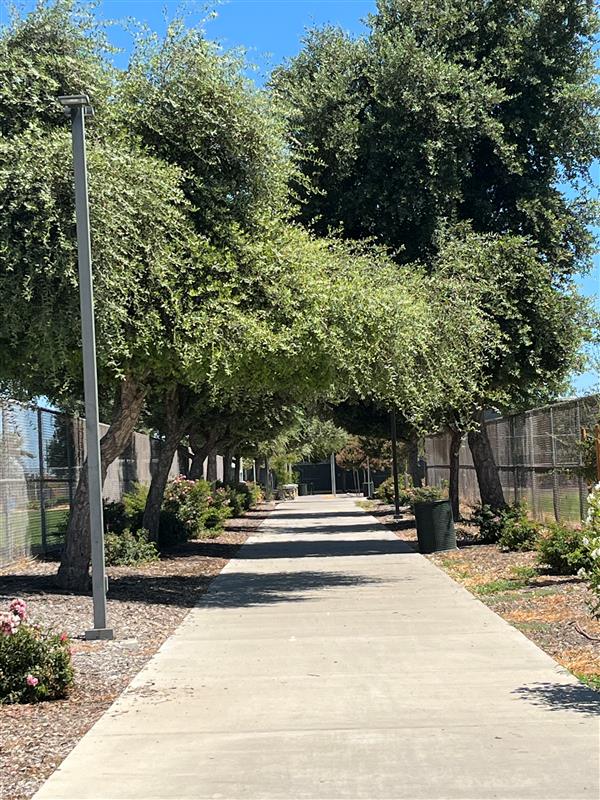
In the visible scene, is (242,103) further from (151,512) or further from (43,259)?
(151,512)

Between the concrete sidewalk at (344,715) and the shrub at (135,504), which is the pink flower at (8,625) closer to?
the concrete sidewalk at (344,715)

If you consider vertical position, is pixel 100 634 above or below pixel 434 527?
below

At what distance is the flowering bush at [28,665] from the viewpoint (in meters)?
8.46

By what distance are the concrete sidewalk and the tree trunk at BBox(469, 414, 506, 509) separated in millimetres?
10793

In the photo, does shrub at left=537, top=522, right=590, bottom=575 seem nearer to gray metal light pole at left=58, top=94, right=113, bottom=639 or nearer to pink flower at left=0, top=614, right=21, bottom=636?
gray metal light pole at left=58, top=94, right=113, bottom=639

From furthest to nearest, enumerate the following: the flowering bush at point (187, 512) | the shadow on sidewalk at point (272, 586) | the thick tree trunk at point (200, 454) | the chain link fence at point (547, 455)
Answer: the thick tree trunk at point (200, 454), the flowering bush at point (187, 512), the chain link fence at point (547, 455), the shadow on sidewalk at point (272, 586)

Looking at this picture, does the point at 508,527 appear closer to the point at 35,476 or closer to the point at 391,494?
the point at 35,476

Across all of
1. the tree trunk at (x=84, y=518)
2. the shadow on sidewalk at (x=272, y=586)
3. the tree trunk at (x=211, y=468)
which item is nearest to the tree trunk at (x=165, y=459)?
the shadow on sidewalk at (x=272, y=586)

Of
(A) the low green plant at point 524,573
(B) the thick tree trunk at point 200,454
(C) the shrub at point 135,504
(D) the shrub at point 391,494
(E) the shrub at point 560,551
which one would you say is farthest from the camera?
(D) the shrub at point 391,494

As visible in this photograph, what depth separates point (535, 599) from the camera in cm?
1362

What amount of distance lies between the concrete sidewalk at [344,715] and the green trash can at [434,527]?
789 centimetres

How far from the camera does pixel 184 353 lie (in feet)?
44.4

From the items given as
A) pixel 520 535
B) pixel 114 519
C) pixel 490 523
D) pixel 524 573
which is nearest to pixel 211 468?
pixel 114 519

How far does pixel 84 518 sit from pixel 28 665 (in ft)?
22.8
